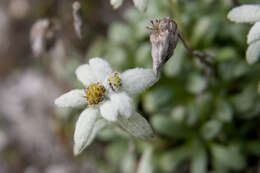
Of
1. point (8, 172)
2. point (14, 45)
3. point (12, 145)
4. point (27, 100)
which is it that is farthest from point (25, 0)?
point (8, 172)

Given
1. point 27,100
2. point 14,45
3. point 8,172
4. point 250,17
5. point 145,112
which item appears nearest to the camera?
point 250,17

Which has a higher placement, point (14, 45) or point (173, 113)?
point (14, 45)

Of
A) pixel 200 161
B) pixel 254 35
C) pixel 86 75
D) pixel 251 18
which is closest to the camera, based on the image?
pixel 254 35

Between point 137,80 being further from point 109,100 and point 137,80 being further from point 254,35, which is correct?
point 254,35

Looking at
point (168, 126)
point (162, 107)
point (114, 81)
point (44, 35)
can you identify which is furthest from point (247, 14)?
point (44, 35)

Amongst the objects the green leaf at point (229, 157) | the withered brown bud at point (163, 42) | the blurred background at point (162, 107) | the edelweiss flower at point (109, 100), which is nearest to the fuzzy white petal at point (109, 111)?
the edelweiss flower at point (109, 100)

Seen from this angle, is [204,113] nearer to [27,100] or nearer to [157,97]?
[157,97]
